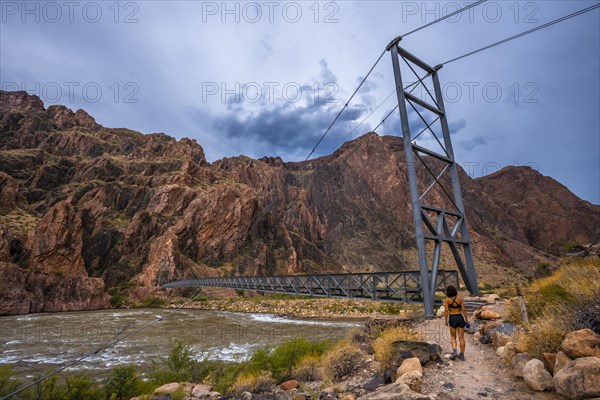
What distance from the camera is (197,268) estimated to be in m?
62.3

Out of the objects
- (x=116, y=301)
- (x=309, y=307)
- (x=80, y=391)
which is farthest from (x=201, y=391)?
(x=116, y=301)

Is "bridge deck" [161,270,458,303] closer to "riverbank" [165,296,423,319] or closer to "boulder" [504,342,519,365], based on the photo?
"boulder" [504,342,519,365]

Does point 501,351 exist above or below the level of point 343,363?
above

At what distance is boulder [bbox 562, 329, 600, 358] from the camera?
3852 mm

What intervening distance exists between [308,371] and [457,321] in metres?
4.06

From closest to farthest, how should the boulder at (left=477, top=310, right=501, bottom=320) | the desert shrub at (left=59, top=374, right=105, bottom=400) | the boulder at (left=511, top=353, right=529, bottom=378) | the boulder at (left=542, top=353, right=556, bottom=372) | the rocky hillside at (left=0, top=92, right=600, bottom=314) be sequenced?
the boulder at (left=542, top=353, right=556, bottom=372) < the boulder at (left=511, top=353, right=529, bottom=378) < the desert shrub at (left=59, top=374, right=105, bottom=400) < the boulder at (left=477, top=310, right=501, bottom=320) < the rocky hillside at (left=0, top=92, right=600, bottom=314)

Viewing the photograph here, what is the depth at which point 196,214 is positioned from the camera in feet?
234

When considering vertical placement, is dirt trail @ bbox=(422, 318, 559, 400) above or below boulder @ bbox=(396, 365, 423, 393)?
below

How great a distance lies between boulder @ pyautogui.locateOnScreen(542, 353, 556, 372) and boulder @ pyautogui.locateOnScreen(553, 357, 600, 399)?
606mm

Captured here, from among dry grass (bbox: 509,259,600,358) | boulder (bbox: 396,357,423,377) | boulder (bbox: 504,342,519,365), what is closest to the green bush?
boulder (bbox: 396,357,423,377)

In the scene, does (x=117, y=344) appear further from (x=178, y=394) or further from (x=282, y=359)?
(x=178, y=394)

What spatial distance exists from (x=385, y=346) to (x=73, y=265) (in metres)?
59.4

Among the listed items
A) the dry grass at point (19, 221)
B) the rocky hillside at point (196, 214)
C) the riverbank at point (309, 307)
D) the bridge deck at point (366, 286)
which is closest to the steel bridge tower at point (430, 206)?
the bridge deck at point (366, 286)

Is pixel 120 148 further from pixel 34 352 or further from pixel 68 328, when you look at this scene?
pixel 34 352
